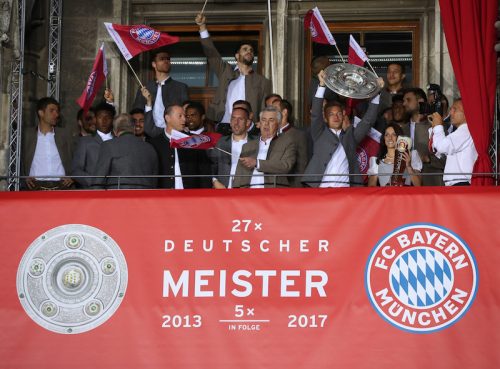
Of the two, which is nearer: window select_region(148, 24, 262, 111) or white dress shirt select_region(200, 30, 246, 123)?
white dress shirt select_region(200, 30, 246, 123)

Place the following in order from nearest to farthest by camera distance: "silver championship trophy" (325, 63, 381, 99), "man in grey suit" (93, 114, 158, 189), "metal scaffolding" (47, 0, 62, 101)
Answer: "man in grey suit" (93, 114, 158, 189) → "silver championship trophy" (325, 63, 381, 99) → "metal scaffolding" (47, 0, 62, 101)

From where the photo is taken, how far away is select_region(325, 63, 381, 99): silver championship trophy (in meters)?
16.9

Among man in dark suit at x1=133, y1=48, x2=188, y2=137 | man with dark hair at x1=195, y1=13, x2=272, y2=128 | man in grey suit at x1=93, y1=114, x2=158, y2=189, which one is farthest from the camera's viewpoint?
man in dark suit at x1=133, y1=48, x2=188, y2=137

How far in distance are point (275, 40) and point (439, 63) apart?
2.22 metres

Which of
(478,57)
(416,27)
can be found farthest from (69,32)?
(478,57)

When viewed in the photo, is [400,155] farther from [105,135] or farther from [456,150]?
[105,135]

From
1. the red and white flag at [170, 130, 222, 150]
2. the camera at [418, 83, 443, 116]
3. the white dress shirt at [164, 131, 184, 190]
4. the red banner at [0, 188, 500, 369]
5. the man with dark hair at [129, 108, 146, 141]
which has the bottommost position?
the red banner at [0, 188, 500, 369]

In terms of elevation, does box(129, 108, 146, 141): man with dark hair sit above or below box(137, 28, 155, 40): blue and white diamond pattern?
below

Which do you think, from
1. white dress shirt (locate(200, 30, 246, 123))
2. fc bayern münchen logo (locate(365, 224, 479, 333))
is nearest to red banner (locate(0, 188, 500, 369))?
fc bayern münchen logo (locate(365, 224, 479, 333))

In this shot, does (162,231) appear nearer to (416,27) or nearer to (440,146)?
(440,146)

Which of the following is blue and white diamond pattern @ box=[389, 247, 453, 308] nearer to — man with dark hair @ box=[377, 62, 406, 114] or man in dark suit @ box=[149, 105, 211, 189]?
man in dark suit @ box=[149, 105, 211, 189]

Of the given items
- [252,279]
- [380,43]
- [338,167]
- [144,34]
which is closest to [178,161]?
[338,167]

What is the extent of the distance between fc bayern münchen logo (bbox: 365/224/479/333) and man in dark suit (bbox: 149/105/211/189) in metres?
2.55

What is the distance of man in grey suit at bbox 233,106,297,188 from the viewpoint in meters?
16.4
